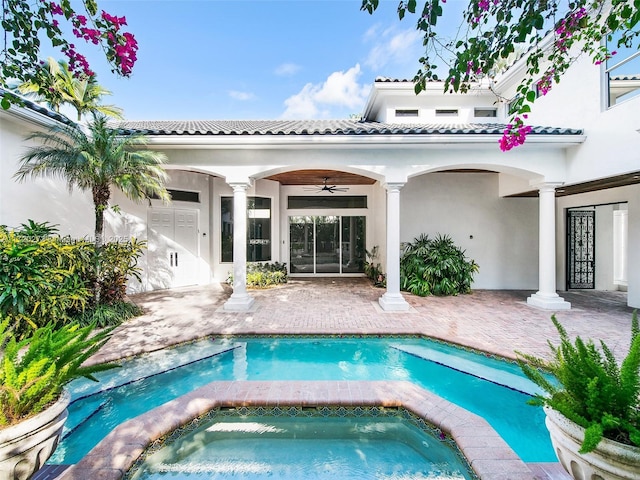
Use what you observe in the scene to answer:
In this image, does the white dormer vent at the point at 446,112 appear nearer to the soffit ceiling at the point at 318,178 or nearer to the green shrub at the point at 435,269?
the soffit ceiling at the point at 318,178

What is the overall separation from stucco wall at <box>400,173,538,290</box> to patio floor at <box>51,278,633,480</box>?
4.24 feet

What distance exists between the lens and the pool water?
9.03 ft

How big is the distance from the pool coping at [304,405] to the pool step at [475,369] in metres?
1.36

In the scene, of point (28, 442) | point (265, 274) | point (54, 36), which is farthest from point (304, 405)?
point (265, 274)

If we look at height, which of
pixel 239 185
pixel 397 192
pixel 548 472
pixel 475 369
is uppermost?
pixel 239 185

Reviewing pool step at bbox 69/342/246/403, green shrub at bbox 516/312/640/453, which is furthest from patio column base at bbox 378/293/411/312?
green shrub at bbox 516/312/640/453

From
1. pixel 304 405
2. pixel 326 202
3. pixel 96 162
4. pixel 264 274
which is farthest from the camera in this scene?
pixel 326 202

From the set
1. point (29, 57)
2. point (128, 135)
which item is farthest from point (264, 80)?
point (29, 57)

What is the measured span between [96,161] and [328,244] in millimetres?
9075

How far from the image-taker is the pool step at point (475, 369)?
4.23 m

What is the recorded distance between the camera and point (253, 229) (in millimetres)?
12180

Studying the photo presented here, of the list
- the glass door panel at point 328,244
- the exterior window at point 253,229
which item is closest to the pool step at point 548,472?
the exterior window at point 253,229

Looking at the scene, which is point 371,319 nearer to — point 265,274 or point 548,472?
point 548,472

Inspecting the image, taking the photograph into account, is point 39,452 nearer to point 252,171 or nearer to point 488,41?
point 488,41
